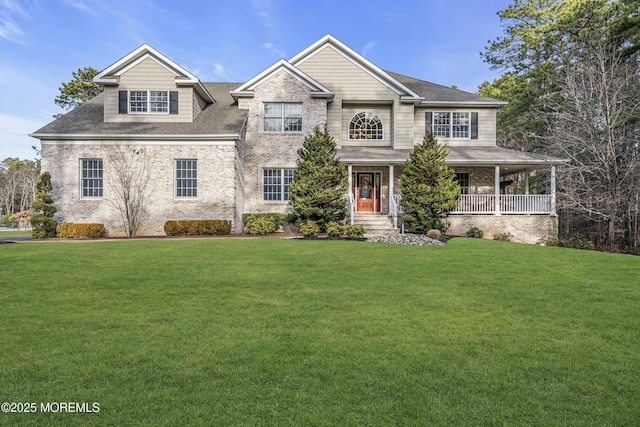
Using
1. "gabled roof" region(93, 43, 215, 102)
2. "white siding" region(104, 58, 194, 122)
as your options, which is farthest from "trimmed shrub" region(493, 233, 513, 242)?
"gabled roof" region(93, 43, 215, 102)

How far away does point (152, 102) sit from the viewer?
1952cm

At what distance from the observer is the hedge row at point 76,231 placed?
1691 cm

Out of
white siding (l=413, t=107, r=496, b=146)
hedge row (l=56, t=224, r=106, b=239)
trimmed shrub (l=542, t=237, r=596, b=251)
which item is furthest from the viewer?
white siding (l=413, t=107, r=496, b=146)

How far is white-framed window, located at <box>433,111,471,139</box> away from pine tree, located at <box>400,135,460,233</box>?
5237 millimetres

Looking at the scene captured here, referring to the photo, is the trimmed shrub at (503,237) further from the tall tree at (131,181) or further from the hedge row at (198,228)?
the tall tree at (131,181)

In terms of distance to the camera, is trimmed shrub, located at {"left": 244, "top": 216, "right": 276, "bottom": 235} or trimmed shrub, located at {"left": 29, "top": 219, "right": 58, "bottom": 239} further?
trimmed shrub, located at {"left": 244, "top": 216, "right": 276, "bottom": 235}

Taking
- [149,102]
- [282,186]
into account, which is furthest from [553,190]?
[149,102]

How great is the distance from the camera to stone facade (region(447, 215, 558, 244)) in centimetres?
1836

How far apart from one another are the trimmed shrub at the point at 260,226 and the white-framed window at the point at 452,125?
11.0 meters

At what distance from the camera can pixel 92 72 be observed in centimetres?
3697

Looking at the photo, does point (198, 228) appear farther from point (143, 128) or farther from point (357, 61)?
point (357, 61)

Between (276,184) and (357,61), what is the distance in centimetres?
823

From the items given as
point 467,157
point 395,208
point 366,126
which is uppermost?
point 366,126

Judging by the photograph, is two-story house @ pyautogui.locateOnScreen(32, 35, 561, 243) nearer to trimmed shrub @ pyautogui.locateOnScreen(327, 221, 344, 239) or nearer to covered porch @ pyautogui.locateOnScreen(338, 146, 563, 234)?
covered porch @ pyautogui.locateOnScreen(338, 146, 563, 234)
